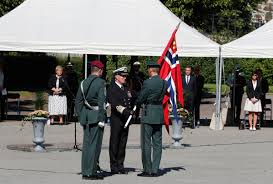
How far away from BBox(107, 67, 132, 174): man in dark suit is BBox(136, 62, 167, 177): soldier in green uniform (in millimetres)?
386

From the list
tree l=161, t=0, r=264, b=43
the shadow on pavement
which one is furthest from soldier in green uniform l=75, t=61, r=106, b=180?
tree l=161, t=0, r=264, b=43

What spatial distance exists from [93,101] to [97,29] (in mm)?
11121

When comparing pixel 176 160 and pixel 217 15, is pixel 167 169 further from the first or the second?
pixel 217 15

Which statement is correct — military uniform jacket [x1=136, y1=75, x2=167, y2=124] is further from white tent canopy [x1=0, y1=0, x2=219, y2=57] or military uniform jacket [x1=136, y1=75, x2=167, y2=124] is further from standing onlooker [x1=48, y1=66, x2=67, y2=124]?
standing onlooker [x1=48, y1=66, x2=67, y2=124]

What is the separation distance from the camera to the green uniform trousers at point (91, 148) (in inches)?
575

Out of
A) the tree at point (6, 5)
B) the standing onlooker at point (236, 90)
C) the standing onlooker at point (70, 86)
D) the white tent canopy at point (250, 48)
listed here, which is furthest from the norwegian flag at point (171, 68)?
the tree at point (6, 5)

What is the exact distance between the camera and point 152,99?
50.3 ft

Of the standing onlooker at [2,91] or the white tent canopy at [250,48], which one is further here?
the standing onlooker at [2,91]

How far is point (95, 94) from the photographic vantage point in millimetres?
14664

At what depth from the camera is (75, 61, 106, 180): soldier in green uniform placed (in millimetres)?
14586

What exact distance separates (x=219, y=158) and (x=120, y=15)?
886cm

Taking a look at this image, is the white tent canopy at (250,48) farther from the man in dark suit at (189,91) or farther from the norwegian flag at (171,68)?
the norwegian flag at (171,68)

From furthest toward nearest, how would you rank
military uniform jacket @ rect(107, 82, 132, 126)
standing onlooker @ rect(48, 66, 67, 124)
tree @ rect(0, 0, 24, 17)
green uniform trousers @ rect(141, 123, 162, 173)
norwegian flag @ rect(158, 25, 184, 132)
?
tree @ rect(0, 0, 24, 17) → standing onlooker @ rect(48, 66, 67, 124) → norwegian flag @ rect(158, 25, 184, 132) → military uniform jacket @ rect(107, 82, 132, 126) → green uniform trousers @ rect(141, 123, 162, 173)

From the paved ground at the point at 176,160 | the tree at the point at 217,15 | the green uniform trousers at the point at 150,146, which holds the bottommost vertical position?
the paved ground at the point at 176,160
